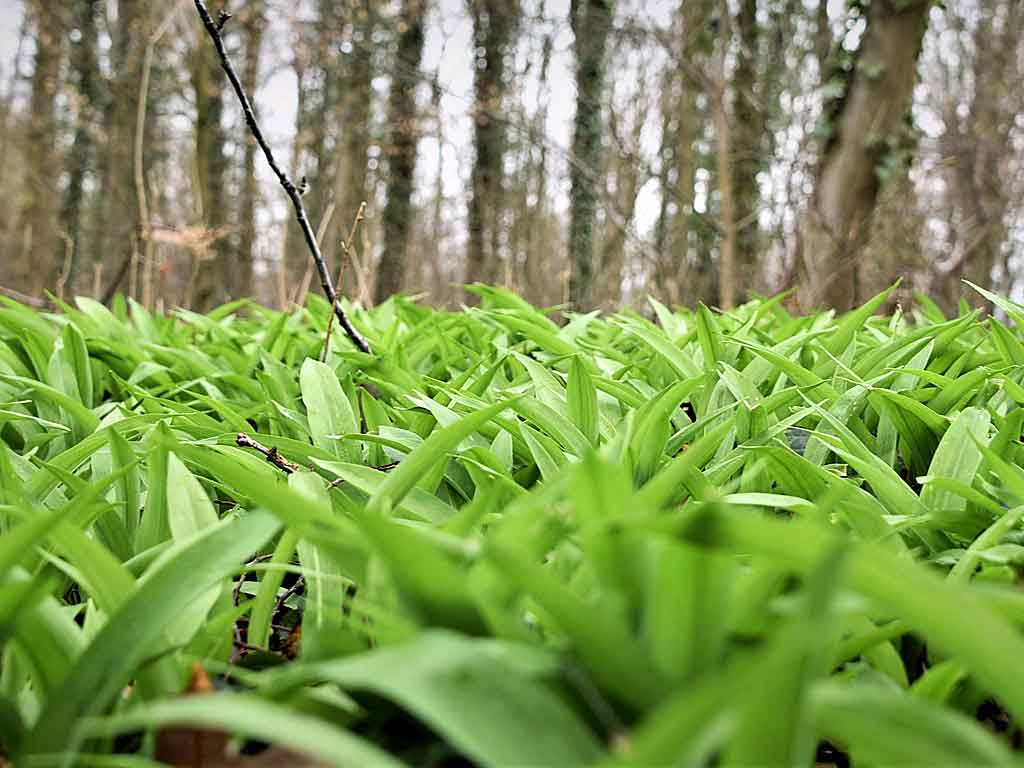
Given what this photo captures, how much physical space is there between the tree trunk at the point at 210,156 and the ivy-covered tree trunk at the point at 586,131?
386cm

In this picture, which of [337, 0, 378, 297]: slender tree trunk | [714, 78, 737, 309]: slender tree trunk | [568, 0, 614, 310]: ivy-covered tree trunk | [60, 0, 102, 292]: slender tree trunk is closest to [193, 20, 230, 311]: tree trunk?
[337, 0, 378, 297]: slender tree trunk

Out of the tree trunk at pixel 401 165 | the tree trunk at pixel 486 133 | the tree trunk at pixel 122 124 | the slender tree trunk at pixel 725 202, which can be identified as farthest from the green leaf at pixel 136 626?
the tree trunk at pixel 122 124

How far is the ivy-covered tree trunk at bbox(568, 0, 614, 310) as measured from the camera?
8.77 m

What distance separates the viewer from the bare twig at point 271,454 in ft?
3.86

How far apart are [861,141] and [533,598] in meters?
5.53

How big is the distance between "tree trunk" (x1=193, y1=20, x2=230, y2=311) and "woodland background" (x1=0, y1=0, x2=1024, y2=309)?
1.4 inches

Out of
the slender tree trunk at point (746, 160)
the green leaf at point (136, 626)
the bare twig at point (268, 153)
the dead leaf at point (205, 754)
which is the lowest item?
the dead leaf at point (205, 754)

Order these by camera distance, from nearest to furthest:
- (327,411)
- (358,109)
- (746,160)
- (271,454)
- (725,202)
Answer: (271,454), (327,411), (725,202), (746,160), (358,109)

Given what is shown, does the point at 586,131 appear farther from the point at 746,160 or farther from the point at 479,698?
the point at 479,698

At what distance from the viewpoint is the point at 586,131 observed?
8.83m

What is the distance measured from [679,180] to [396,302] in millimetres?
11565

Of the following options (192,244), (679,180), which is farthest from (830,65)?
(679,180)

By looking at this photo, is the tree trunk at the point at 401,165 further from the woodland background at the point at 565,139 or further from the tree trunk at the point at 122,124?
the tree trunk at the point at 122,124

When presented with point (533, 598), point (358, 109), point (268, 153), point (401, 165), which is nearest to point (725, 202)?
Answer: point (268, 153)
